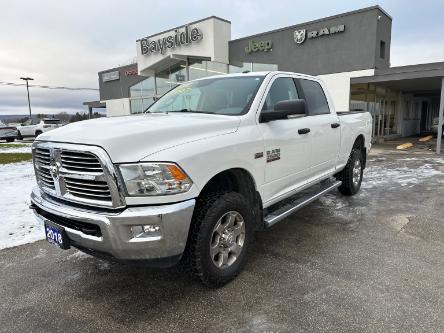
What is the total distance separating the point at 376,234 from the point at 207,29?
61.8ft

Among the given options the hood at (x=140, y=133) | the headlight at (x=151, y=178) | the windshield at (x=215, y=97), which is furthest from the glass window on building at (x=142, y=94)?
the headlight at (x=151, y=178)

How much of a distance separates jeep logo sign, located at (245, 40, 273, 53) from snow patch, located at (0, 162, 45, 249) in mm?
14600

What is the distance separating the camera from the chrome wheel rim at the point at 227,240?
10.1ft

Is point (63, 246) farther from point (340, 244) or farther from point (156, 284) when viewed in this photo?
point (340, 244)

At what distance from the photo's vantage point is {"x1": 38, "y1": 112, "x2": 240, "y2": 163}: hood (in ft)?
8.36

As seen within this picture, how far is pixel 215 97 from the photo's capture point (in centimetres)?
402

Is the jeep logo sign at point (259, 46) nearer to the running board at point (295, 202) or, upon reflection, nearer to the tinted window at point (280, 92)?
the running board at point (295, 202)

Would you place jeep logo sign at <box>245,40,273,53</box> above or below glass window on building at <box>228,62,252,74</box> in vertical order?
above

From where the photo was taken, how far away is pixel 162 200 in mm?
2561

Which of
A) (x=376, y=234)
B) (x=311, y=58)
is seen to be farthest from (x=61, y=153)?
(x=311, y=58)

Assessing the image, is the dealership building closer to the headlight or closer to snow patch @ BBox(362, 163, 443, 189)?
snow patch @ BBox(362, 163, 443, 189)

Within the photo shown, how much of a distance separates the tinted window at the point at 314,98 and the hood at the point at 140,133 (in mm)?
1783

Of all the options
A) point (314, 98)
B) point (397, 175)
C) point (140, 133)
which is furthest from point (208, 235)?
point (397, 175)

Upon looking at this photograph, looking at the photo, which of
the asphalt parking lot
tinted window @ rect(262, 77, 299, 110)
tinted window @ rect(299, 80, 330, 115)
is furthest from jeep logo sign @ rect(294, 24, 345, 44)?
the asphalt parking lot
